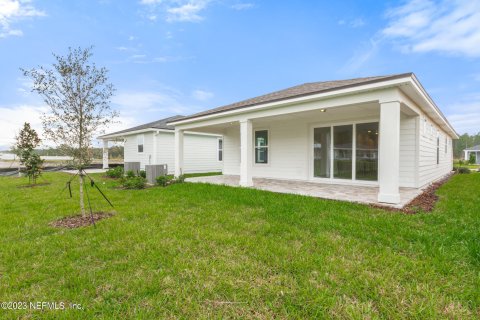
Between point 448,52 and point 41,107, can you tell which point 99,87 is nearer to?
point 41,107

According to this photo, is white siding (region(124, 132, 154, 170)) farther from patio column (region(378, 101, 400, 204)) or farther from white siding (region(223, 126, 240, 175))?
Result: patio column (region(378, 101, 400, 204))

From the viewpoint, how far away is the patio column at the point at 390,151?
15.9ft

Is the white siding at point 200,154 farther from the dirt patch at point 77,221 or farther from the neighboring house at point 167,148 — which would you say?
the dirt patch at point 77,221

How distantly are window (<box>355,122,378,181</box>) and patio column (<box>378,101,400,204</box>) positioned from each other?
2.69 meters

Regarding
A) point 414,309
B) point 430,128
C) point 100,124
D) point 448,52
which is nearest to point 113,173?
point 100,124

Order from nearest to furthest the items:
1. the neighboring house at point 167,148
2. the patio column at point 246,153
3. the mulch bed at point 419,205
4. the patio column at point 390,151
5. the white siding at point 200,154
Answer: the mulch bed at point 419,205, the patio column at point 390,151, the patio column at point 246,153, the neighboring house at point 167,148, the white siding at point 200,154

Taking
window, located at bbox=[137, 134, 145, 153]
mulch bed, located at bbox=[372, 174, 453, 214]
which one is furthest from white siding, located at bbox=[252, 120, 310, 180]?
window, located at bbox=[137, 134, 145, 153]

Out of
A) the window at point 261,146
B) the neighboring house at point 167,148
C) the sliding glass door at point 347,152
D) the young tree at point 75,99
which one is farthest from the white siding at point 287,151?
the young tree at point 75,99

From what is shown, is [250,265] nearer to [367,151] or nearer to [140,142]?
[367,151]

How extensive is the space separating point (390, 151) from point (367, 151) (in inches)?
111

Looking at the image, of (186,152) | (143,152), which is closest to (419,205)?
(186,152)

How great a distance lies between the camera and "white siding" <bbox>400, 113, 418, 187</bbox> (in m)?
7.20

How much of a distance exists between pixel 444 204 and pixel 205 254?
5695mm

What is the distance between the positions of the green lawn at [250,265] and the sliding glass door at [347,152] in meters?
3.24
